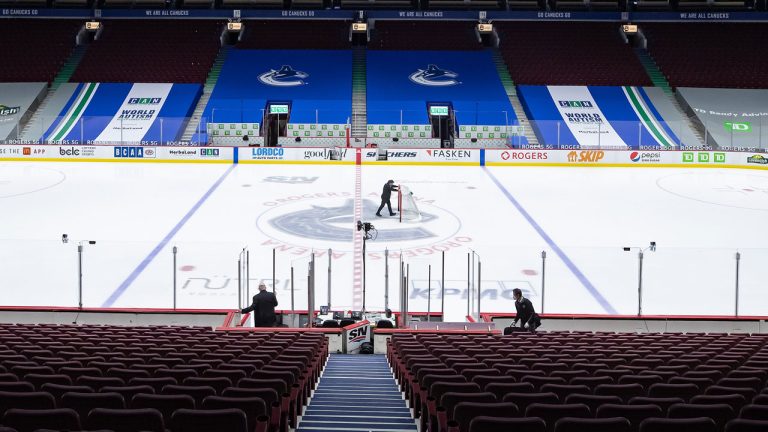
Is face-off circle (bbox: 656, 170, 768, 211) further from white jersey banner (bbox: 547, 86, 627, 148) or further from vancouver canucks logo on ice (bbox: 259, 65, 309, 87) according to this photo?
vancouver canucks logo on ice (bbox: 259, 65, 309, 87)

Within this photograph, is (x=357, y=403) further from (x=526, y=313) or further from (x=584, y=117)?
(x=584, y=117)

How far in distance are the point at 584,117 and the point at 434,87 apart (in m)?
8.32

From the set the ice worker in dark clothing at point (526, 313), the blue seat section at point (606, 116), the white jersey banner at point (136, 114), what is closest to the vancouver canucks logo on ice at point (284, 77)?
the white jersey banner at point (136, 114)

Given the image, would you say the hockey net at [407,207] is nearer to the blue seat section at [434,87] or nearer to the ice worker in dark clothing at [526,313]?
the ice worker in dark clothing at [526,313]

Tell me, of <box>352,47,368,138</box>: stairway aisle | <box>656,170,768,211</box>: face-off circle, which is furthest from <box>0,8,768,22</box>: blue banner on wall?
<box>656,170,768,211</box>: face-off circle

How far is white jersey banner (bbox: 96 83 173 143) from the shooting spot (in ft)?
Answer: 118

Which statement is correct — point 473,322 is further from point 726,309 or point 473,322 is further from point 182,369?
point 182,369

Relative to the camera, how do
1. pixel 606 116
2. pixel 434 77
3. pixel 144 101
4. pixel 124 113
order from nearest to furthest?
pixel 124 113 → pixel 606 116 → pixel 144 101 → pixel 434 77

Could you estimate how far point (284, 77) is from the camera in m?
45.0

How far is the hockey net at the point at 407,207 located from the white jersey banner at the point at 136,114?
55.9 feet

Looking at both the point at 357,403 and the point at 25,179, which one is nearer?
the point at 357,403

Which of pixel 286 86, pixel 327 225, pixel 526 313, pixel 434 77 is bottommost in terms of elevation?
pixel 526 313

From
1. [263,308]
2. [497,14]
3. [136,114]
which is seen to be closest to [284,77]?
[136,114]

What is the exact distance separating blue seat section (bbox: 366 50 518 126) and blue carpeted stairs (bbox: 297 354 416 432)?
96.8ft
